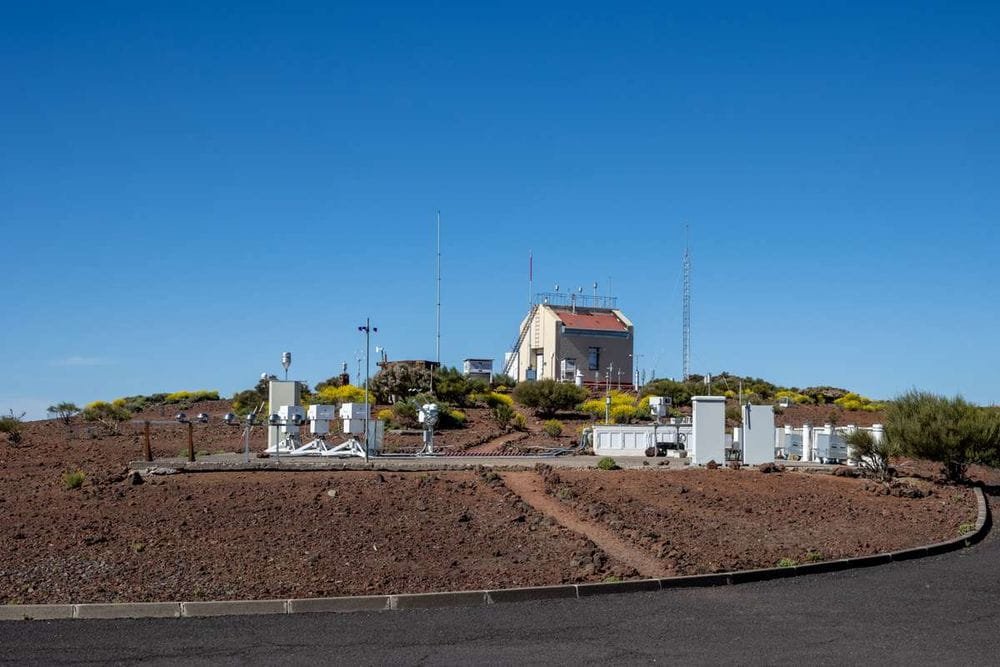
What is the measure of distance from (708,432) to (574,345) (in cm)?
3502

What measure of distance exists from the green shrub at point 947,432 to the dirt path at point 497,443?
10.3 m

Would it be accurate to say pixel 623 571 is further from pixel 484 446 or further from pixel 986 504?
pixel 484 446

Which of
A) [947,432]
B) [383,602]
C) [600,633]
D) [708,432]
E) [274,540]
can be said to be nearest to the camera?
[600,633]

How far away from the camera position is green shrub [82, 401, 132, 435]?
106 feet

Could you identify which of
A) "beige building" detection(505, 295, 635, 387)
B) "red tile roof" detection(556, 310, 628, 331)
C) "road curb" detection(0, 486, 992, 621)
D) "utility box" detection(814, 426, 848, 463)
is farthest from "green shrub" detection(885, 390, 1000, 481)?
"red tile roof" detection(556, 310, 628, 331)

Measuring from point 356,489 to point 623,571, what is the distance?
5236mm

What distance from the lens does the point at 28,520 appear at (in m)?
14.0

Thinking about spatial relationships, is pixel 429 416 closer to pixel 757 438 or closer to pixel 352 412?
pixel 352 412

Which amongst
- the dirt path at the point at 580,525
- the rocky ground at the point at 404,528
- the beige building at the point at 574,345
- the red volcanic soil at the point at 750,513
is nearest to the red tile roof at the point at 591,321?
the beige building at the point at 574,345

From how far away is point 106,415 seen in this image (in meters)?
37.4

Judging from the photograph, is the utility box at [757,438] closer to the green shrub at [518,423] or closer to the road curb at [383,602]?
the road curb at [383,602]

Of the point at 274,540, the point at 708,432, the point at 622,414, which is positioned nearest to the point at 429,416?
the point at 708,432

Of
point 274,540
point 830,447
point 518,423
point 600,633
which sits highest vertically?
point 518,423

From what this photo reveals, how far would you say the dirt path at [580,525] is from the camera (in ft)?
42.4
